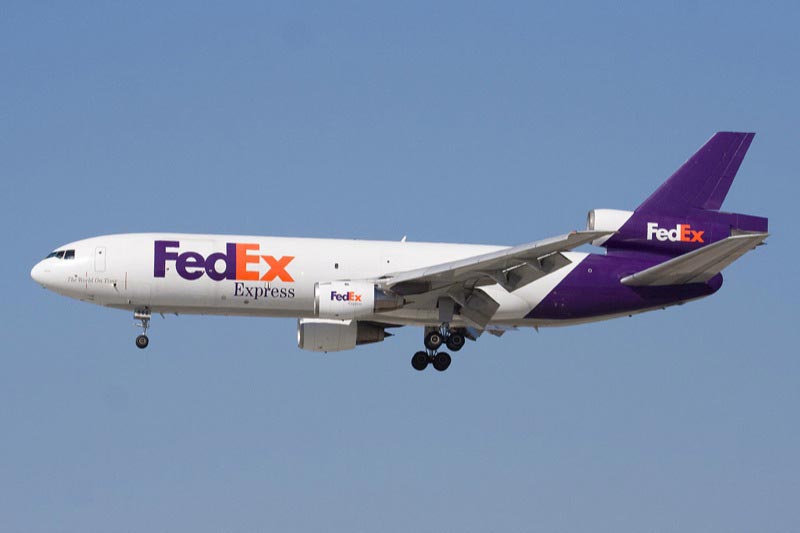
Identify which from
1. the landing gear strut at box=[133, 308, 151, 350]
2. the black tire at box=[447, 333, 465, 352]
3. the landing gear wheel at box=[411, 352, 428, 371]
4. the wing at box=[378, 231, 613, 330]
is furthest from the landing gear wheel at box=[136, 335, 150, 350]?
the black tire at box=[447, 333, 465, 352]

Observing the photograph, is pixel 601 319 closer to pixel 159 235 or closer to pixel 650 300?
pixel 650 300

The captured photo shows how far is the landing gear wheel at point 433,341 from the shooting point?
→ 173 feet

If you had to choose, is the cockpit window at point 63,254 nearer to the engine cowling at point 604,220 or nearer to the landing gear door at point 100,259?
the landing gear door at point 100,259

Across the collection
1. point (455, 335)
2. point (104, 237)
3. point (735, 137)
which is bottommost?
point (455, 335)

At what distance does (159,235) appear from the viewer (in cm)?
5194

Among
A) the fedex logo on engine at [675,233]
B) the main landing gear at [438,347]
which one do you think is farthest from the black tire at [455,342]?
the fedex logo on engine at [675,233]

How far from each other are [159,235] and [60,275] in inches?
144

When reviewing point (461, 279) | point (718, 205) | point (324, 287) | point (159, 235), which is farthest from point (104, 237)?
point (718, 205)

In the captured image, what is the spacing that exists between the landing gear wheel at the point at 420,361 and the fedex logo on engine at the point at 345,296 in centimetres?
459

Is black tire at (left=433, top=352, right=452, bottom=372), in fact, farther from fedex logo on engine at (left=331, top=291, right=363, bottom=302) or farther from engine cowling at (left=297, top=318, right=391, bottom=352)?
fedex logo on engine at (left=331, top=291, right=363, bottom=302)

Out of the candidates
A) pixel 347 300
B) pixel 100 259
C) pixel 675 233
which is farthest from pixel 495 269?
pixel 100 259

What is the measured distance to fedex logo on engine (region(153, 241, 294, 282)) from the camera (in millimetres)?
50781

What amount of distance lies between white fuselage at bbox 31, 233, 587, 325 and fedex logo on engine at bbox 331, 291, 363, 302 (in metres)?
1.89

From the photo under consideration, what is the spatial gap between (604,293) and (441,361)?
6250mm
